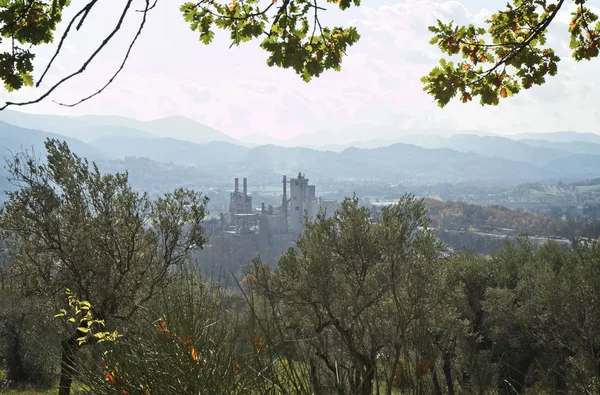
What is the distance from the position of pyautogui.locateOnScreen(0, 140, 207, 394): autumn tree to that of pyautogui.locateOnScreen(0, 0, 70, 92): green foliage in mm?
8270

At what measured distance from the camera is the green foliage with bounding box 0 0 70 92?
2996 mm

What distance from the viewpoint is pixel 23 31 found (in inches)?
→ 123

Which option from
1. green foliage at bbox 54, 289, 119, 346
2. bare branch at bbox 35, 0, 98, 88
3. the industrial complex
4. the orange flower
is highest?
bare branch at bbox 35, 0, 98, 88

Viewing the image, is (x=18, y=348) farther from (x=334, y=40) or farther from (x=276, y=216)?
(x=276, y=216)

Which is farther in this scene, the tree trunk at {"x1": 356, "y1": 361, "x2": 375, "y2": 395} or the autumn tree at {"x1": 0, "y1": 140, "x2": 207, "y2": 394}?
the autumn tree at {"x1": 0, "y1": 140, "x2": 207, "y2": 394}

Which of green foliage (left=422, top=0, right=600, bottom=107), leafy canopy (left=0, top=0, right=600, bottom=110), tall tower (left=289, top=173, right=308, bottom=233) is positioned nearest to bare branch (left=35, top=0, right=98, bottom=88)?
leafy canopy (left=0, top=0, right=600, bottom=110)

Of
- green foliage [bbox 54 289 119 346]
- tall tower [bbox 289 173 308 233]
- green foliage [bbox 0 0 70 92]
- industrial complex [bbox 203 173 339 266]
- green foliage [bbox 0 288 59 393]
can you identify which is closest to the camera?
green foliage [bbox 54 289 119 346]

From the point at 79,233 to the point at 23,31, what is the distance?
8607mm

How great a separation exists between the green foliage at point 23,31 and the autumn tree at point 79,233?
827 centimetres

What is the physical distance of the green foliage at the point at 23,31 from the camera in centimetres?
300

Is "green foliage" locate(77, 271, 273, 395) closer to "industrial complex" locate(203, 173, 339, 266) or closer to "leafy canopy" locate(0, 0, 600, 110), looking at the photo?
"leafy canopy" locate(0, 0, 600, 110)

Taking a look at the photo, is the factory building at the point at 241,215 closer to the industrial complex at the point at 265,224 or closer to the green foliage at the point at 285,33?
the industrial complex at the point at 265,224

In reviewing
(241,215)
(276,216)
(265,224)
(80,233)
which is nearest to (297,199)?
(276,216)

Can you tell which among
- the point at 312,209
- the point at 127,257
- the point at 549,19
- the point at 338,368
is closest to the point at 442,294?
the point at 127,257
